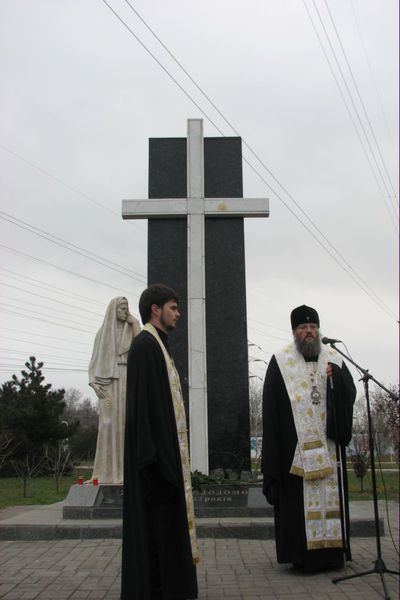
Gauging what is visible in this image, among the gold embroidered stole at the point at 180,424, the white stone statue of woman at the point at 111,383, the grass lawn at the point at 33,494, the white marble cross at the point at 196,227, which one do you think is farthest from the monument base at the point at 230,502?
the grass lawn at the point at 33,494

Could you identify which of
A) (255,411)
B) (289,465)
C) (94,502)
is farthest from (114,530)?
(255,411)

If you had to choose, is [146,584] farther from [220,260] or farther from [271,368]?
[220,260]

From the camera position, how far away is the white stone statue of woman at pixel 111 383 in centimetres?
730

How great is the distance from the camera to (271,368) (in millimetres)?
5508

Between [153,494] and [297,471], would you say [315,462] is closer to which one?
[297,471]

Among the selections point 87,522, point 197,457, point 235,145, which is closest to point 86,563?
point 87,522

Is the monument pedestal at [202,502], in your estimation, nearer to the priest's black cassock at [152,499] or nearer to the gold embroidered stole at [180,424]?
the gold embroidered stole at [180,424]

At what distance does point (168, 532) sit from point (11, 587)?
175 cm

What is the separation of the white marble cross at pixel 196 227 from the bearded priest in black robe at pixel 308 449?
10.1 feet

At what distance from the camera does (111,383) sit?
7.52 meters

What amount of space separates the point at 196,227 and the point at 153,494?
5.93m

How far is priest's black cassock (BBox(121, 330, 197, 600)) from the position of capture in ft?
11.4

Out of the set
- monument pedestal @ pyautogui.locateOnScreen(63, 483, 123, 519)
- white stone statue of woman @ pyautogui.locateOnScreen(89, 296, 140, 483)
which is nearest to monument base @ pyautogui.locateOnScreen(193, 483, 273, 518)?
monument pedestal @ pyautogui.locateOnScreen(63, 483, 123, 519)

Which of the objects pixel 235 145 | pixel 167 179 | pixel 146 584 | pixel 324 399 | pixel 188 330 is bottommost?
pixel 146 584
